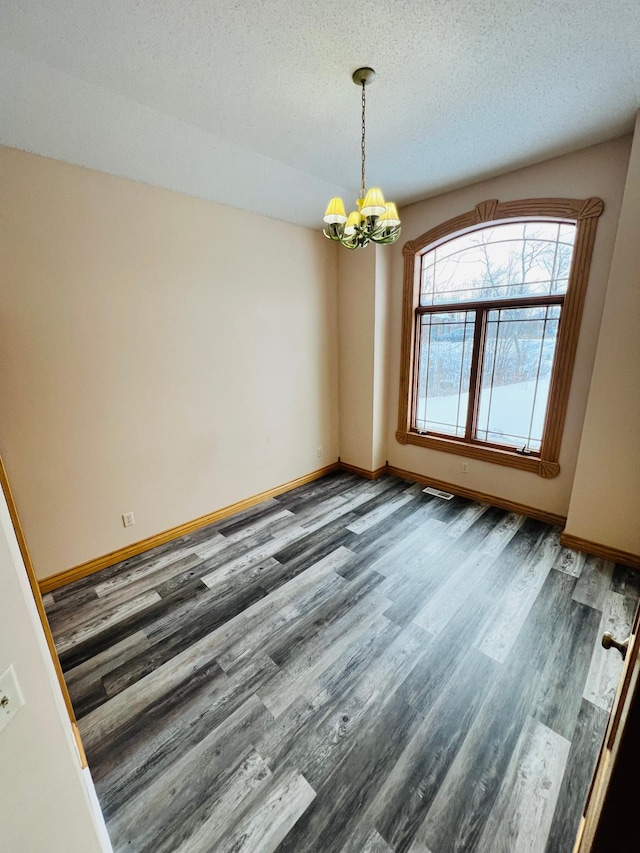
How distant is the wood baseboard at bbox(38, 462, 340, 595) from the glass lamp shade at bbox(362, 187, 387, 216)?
9.05 feet

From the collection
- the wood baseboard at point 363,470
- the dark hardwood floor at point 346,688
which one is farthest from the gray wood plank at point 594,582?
the wood baseboard at point 363,470

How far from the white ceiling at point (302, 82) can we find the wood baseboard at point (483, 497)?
2856 mm

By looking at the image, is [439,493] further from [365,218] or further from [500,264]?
[365,218]

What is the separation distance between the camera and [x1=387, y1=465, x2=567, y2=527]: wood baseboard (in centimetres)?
308

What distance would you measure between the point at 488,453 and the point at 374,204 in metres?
2.56

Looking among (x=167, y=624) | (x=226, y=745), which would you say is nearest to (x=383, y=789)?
(x=226, y=745)

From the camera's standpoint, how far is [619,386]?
2408 mm

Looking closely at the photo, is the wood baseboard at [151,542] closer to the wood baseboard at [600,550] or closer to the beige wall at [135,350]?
the beige wall at [135,350]

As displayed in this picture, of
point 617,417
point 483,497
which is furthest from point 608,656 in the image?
point 483,497

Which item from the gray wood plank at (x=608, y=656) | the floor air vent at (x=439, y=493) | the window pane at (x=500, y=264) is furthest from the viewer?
the floor air vent at (x=439, y=493)

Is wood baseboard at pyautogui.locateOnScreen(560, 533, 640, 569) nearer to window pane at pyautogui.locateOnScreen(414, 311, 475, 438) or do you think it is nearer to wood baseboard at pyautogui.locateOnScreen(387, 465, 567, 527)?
wood baseboard at pyautogui.locateOnScreen(387, 465, 567, 527)

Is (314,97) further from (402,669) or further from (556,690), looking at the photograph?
(556,690)

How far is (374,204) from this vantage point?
1.69 m

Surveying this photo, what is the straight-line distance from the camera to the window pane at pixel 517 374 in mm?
2965
